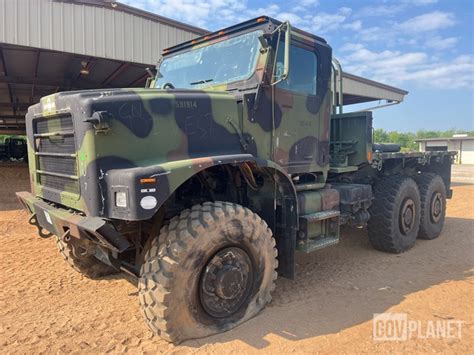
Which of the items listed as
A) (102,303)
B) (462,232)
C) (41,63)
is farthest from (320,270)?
(41,63)

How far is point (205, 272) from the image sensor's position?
3.30 metres

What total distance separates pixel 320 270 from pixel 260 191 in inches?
65.7

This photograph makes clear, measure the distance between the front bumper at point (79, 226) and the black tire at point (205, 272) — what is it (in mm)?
337

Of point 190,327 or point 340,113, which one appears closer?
point 190,327

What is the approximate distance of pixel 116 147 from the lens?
3076 millimetres

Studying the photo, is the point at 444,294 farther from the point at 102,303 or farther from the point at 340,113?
the point at 102,303

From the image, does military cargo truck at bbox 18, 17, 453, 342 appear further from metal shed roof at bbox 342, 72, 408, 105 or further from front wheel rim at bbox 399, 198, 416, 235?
metal shed roof at bbox 342, 72, 408, 105

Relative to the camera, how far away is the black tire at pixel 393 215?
232 inches

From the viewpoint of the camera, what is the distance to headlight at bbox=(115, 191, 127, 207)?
9.42 feet

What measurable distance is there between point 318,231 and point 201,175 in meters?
1.63

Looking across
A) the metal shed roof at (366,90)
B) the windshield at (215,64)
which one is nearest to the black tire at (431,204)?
the windshield at (215,64)

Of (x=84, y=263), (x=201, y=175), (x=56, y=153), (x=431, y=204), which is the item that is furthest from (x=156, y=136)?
(x=431, y=204)

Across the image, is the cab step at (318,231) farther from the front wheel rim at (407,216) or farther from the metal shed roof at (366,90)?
the metal shed roof at (366,90)

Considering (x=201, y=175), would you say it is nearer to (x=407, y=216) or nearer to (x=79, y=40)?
(x=407, y=216)
